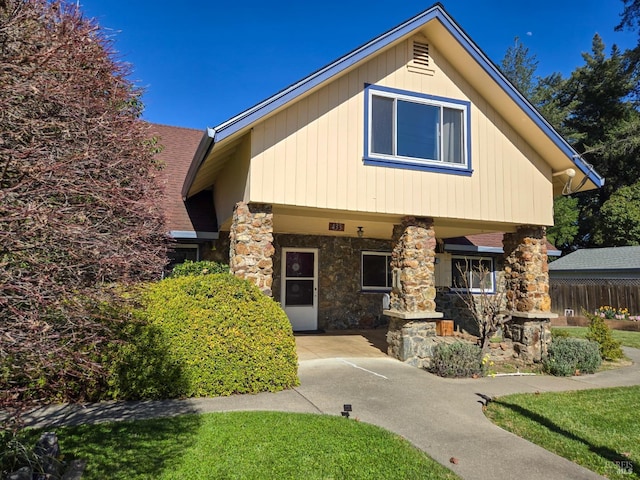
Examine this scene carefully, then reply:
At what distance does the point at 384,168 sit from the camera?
8414mm

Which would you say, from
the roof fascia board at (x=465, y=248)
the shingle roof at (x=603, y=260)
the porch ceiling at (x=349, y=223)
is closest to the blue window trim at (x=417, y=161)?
the porch ceiling at (x=349, y=223)

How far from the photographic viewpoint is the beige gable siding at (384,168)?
25.2 ft

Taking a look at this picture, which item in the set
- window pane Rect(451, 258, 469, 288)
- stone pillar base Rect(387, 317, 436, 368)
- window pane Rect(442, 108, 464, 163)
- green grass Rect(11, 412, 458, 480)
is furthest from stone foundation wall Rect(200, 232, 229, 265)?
window pane Rect(451, 258, 469, 288)

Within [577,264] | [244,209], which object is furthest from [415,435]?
[577,264]

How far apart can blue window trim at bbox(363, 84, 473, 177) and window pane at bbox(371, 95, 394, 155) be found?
7.3 inches

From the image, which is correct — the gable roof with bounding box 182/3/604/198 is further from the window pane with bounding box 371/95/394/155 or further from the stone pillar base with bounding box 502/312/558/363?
the stone pillar base with bounding box 502/312/558/363

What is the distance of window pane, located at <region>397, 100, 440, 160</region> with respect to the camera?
877 centimetres

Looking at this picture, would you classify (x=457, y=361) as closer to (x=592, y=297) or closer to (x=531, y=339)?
(x=531, y=339)

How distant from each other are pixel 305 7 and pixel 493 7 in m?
7.13

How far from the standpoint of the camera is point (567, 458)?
14.4ft

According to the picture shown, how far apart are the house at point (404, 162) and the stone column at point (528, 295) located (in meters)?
0.03

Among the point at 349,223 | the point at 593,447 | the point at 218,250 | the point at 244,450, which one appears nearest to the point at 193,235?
the point at 218,250

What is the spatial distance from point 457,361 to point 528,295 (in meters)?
3.12

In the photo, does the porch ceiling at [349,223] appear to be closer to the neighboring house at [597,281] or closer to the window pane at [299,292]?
the window pane at [299,292]
